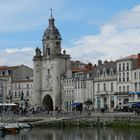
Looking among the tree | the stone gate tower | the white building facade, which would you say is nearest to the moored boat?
the white building facade

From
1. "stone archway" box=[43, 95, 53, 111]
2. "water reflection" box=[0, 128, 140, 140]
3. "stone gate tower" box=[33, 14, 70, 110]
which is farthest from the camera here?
"stone archway" box=[43, 95, 53, 111]

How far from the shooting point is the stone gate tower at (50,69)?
438 feet

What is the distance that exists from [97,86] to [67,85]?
33.0 feet

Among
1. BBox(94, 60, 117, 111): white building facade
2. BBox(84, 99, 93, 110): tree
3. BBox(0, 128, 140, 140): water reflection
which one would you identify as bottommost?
BBox(0, 128, 140, 140): water reflection

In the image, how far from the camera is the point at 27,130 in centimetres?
9312

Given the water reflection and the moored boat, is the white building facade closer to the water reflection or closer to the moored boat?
the moored boat

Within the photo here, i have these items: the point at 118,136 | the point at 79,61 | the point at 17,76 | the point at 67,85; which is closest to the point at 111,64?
the point at 67,85

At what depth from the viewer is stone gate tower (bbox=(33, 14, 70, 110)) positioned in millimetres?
133375

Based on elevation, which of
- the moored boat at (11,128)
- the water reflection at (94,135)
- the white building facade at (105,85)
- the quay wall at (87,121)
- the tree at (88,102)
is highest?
the white building facade at (105,85)

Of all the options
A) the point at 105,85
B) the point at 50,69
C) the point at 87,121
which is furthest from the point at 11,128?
the point at 50,69

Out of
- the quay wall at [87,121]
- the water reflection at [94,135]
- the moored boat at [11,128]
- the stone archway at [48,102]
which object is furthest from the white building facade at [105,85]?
the water reflection at [94,135]

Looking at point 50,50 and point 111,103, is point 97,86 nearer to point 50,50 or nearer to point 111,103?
point 111,103

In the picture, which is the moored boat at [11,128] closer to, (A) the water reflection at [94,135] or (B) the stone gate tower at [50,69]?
(A) the water reflection at [94,135]

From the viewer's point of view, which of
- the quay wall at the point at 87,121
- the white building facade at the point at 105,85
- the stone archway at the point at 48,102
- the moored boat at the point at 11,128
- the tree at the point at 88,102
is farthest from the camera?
the stone archway at the point at 48,102
